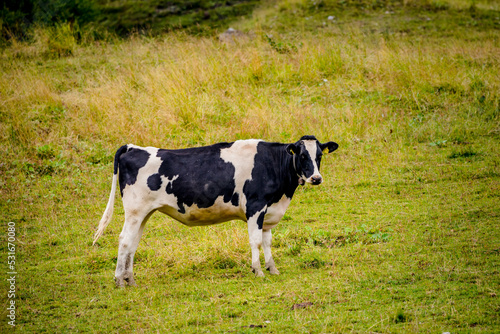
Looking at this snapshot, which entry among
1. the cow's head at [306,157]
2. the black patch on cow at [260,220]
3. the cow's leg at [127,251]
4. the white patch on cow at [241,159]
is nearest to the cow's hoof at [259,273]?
the black patch on cow at [260,220]

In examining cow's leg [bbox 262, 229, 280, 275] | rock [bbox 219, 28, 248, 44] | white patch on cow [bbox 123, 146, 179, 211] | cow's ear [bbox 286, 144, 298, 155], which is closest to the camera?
white patch on cow [bbox 123, 146, 179, 211]

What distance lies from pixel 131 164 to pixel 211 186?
116cm

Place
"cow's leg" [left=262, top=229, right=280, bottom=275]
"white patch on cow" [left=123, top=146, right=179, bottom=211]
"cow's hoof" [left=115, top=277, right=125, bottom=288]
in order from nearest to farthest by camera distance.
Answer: "cow's hoof" [left=115, top=277, right=125, bottom=288]
"white patch on cow" [left=123, top=146, right=179, bottom=211]
"cow's leg" [left=262, top=229, right=280, bottom=275]

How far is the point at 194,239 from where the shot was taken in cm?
871

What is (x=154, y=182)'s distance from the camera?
7227mm

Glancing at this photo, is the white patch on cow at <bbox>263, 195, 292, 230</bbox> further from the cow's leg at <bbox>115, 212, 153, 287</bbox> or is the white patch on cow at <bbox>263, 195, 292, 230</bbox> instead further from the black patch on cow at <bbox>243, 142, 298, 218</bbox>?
the cow's leg at <bbox>115, 212, 153, 287</bbox>

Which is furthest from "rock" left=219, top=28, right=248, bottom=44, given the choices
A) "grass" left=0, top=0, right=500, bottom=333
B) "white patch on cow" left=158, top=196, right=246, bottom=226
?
"white patch on cow" left=158, top=196, right=246, bottom=226

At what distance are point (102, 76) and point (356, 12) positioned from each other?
10.8 meters

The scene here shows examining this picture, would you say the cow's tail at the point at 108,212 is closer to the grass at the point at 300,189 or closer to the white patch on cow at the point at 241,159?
the grass at the point at 300,189

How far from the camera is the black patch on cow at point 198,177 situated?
725 cm

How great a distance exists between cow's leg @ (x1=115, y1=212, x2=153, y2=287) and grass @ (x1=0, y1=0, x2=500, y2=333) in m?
0.23

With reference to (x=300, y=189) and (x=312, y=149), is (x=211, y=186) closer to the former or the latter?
(x=312, y=149)

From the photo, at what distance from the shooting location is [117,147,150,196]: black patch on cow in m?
7.30

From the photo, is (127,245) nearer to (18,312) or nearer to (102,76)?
(18,312)
